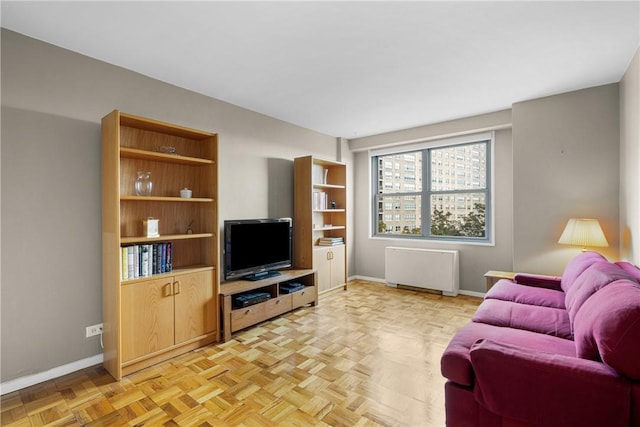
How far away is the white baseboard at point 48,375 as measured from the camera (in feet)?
7.09

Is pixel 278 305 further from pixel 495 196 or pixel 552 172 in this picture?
pixel 552 172

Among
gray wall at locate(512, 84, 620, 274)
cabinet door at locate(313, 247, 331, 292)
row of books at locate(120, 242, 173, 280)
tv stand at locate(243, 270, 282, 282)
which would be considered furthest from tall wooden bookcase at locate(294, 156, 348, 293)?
gray wall at locate(512, 84, 620, 274)

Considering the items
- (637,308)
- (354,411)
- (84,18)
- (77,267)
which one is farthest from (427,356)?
(84,18)

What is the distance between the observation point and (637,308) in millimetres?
1209

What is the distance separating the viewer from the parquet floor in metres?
1.90

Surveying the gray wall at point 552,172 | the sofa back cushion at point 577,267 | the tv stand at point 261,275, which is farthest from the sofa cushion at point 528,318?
the tv stand at point 261,275

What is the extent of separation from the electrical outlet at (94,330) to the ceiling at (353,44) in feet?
7.40

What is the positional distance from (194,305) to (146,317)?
0.42 metres

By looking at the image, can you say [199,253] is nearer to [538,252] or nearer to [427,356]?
[427,356]

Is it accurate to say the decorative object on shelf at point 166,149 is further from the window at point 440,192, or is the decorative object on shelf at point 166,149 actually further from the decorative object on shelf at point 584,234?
the decorative object on shelf at point 584,234

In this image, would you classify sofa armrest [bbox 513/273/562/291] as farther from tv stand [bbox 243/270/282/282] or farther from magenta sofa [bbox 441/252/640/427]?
tv stand [bbox 243/270/282/282]

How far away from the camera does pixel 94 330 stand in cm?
256

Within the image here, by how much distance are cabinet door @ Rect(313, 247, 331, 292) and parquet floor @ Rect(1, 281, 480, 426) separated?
1211 mm

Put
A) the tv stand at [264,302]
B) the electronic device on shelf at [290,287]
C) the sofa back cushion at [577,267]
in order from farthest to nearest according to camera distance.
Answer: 1. the electronic device on shelf at [290,287]
2. the tv stand at [264,302]
3. the sofa back cushion at [577,267]
